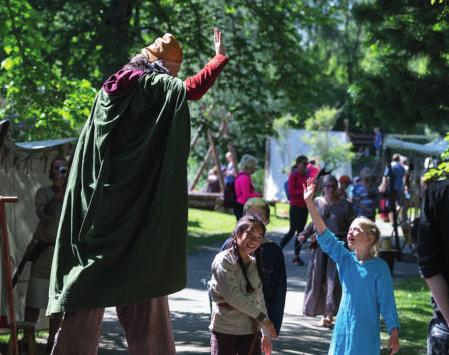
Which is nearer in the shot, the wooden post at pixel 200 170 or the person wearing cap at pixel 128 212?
the person wearing cap at pixel 128 212

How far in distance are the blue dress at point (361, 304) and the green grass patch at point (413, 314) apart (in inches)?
98.4

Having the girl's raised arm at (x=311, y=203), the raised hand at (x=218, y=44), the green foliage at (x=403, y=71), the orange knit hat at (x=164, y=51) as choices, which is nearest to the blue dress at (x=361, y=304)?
the girl's raised arm at (x=311, y=203)

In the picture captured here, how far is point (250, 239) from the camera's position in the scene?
580cm

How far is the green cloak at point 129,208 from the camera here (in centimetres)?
457

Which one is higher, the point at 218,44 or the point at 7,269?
→ the point at 218,44

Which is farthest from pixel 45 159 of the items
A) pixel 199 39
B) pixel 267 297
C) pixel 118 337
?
pixel 199 39

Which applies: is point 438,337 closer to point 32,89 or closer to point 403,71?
point 403,71

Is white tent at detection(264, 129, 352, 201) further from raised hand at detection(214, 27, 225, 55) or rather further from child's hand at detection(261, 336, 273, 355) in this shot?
raised hand at detection(214, 27, 225, 55)

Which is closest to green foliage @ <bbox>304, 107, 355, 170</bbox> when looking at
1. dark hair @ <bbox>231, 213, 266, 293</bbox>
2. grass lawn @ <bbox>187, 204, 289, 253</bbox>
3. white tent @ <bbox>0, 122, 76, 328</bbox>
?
grass lawn @ <bbox>187, 204, 289, 253</bbox>

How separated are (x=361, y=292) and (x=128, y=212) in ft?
7.62

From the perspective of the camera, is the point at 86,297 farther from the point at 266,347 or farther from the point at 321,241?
the point at 321,241

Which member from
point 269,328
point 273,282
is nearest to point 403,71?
point 273,282

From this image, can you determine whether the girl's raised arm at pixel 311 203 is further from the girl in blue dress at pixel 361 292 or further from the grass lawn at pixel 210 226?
the grass lawn at pixel 210 226

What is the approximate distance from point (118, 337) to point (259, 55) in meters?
14.3
